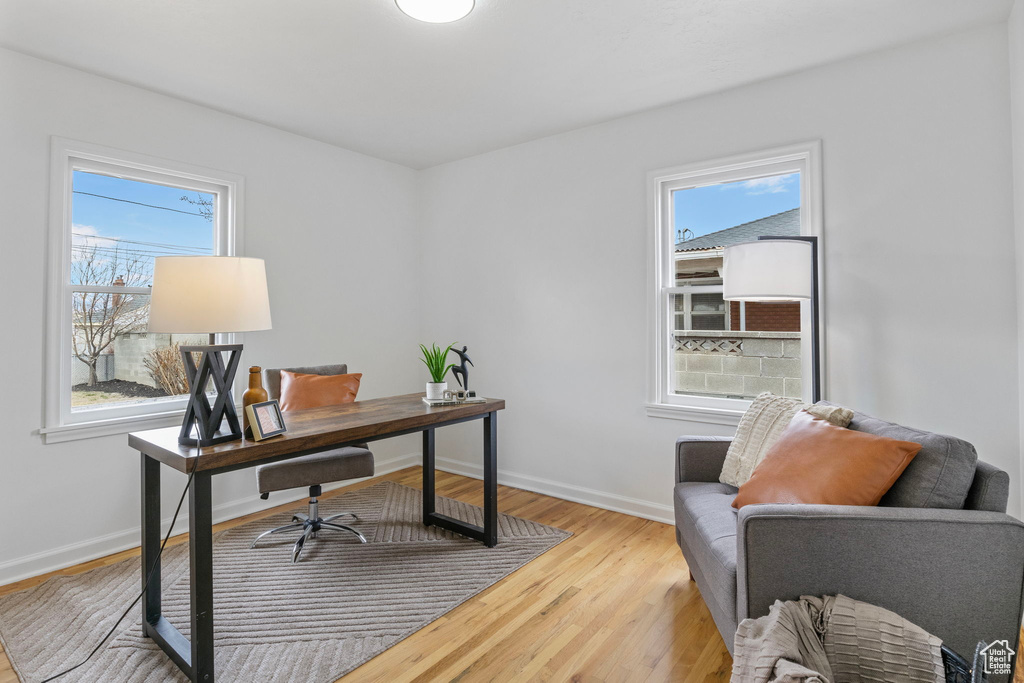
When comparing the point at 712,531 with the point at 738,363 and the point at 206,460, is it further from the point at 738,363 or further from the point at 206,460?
the point at 206,460

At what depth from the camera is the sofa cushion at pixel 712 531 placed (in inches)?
66.0

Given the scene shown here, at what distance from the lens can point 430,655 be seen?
77.6 inches

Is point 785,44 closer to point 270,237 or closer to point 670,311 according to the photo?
point 670,311

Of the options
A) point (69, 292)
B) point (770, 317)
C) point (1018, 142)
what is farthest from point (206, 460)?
point (1018, 142)

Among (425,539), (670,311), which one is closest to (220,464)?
(425,539)

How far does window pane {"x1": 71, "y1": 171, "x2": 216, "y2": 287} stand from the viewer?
9.45 ft

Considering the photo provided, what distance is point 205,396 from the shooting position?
1.84 metres

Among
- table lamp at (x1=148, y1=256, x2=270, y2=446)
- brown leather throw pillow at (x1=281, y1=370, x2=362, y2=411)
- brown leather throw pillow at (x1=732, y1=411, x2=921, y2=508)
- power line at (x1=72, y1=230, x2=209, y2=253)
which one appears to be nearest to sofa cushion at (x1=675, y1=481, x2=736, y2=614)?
brown leather throw pillow at (x1=732, y1=411, x2=921, y2=508)

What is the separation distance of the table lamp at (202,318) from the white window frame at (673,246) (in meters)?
2.35

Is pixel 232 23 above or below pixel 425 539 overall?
above

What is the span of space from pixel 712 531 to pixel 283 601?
5.98 ft

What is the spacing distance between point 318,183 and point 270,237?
58 cm

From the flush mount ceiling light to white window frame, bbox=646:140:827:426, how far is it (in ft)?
5.27

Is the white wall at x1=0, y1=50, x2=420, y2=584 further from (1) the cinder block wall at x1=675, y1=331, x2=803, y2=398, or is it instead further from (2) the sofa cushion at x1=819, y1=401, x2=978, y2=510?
(2) the sofa cushion at x1=819, y1=401, x2=978, y2=510
